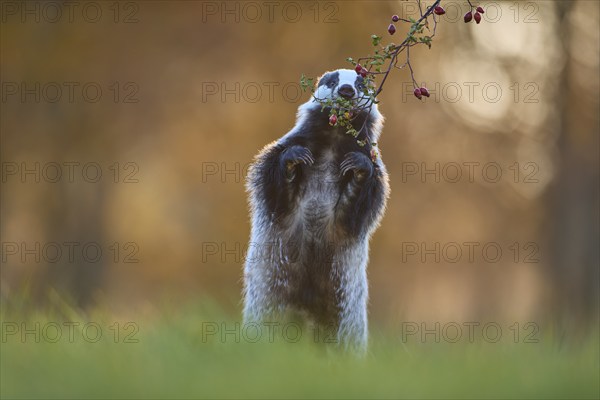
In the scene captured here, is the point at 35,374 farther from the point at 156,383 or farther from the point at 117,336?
the point at 117,336

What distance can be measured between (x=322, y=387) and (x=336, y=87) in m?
5.48

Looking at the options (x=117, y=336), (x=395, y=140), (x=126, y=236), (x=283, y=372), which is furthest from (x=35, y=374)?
(x=126, y=236)

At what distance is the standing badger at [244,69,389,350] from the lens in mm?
7996

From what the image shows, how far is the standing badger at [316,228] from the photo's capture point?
315 inches

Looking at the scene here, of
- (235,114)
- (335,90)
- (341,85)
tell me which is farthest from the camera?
(235,114)

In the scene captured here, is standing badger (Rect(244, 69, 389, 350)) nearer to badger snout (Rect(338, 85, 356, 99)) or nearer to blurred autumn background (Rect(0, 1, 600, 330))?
badger snout (Rect(338, 85, 356, 99))

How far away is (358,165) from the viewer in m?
8.04

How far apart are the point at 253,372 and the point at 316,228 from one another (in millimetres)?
4474

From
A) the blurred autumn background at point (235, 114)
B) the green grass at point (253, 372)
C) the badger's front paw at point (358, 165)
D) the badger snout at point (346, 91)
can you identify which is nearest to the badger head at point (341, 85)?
the badger snout at point (346, 91)

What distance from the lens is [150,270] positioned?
26078mm

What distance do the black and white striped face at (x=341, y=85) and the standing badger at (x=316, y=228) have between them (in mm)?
25

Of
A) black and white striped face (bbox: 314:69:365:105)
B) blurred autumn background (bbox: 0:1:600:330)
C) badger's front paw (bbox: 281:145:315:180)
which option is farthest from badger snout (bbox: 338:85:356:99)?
blurred autumn background (bbox: 0:1:600:330)

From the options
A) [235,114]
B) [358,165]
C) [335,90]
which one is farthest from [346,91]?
[235,114]

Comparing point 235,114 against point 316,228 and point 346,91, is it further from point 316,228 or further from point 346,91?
point 316,228
